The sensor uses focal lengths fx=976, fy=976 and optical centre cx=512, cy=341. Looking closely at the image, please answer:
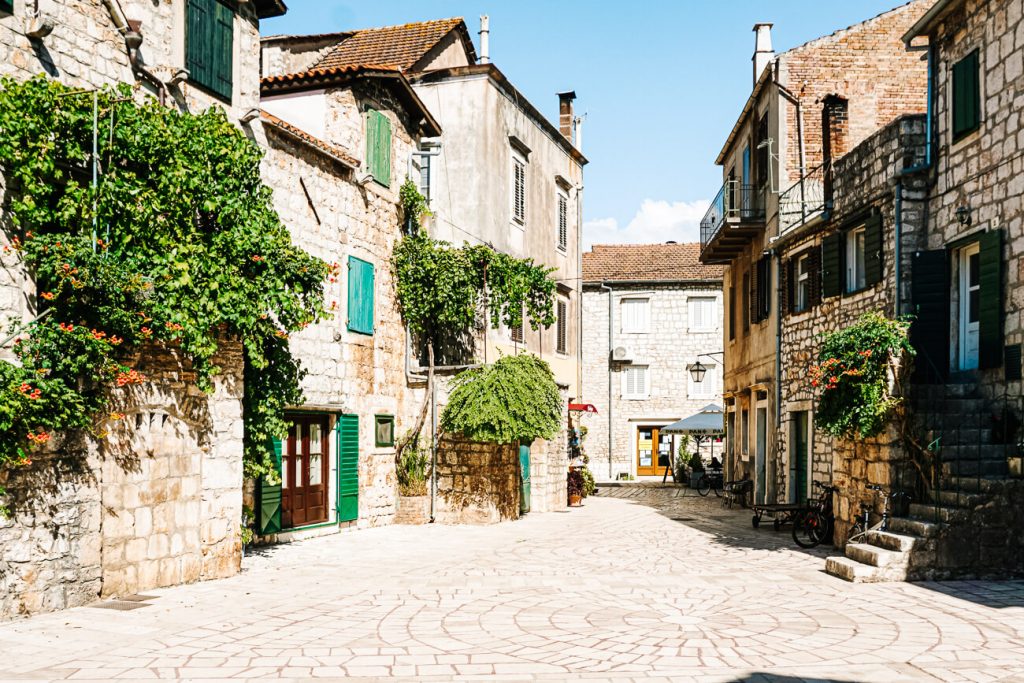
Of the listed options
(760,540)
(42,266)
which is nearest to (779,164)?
(760,540)

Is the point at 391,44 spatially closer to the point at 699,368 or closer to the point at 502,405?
the point at 502,405

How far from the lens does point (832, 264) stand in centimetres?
1642

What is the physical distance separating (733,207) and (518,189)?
17.0 ft

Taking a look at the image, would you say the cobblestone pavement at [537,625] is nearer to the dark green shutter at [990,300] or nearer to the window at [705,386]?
the dark green shutter at [990,300]

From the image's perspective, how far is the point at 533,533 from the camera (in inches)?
642

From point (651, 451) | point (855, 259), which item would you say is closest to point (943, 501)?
point (855, 259)

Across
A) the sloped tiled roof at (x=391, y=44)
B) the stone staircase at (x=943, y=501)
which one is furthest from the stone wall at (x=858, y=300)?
the sloped tiled roof at (x=391, y=44)

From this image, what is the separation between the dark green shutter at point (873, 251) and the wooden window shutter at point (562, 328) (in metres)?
10.7

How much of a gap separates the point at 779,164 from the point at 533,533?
891 cm

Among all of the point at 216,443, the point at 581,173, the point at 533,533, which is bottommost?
the point at 533,533

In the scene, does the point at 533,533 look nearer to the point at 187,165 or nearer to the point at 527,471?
the point at 527,471

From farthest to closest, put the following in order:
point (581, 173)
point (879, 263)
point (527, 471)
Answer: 1. point (581, 173)
2. point (527, 471)
3. point (879, 263)

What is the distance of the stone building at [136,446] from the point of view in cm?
844

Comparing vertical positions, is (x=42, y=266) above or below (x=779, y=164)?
below
